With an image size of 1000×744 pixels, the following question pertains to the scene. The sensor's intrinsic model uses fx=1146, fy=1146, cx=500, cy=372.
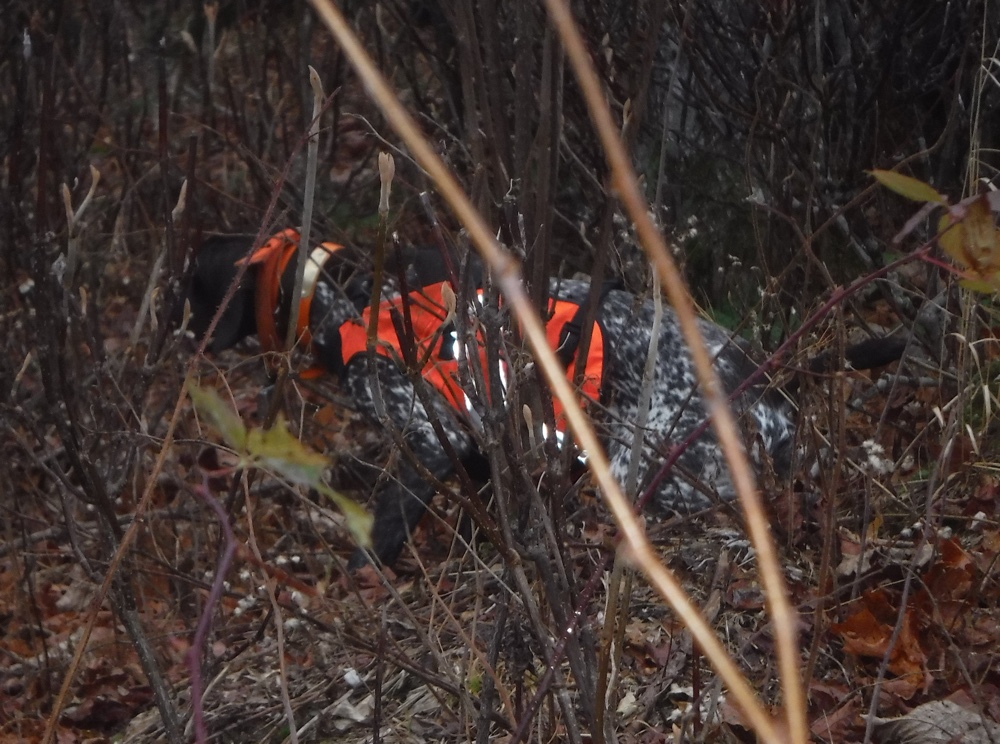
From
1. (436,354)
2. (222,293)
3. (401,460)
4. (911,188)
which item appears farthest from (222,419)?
(222,293)

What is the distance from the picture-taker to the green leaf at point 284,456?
2.27 feet

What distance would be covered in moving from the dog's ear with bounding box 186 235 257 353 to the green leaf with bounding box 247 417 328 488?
135 inches

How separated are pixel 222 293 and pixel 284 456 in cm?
363

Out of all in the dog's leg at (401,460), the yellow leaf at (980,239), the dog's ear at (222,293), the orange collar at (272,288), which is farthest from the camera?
the dog's ear at (222,293)

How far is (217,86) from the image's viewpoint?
21.6ft

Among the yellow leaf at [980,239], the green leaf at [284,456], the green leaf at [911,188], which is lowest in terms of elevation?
the yellow leaf at [980,239]

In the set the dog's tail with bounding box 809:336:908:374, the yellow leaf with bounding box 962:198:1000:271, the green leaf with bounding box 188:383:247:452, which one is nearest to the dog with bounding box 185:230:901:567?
the dog's tail with bounding box 809:336:908:374

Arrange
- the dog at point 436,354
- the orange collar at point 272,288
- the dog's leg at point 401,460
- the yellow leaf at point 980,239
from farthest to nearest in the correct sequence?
the orange collar at point 272,288, the dog's leg at point 401,460, the dog at point 436,354, the yellow leaf at point 980,239

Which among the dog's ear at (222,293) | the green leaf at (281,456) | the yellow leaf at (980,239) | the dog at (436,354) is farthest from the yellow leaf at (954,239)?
the dog's ear at (222,293)

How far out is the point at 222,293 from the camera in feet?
13.8

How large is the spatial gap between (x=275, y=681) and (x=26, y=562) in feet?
2.57

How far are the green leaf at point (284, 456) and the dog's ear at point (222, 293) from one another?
11.2 feet

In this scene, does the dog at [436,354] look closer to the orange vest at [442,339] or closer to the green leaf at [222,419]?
the orange vest at [442,339]

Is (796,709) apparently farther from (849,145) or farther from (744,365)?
(849,145)
